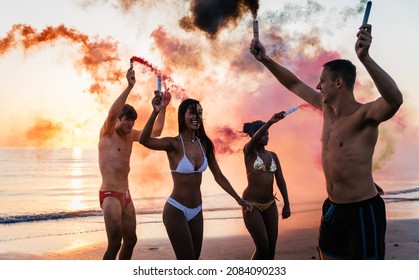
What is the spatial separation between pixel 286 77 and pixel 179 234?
1.55m

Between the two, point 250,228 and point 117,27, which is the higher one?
point 117,27

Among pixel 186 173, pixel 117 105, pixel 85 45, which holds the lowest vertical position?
pixel 186 173

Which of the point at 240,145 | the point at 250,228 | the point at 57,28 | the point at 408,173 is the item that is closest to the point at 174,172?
the point at 250,228

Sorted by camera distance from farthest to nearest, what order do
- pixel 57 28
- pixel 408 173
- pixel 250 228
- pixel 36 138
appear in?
pixel 36 138
pixel 408 173
pixel 57 28
pixel 250 228

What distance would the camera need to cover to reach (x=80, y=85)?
8.64 meters

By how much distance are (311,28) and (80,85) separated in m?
3.56

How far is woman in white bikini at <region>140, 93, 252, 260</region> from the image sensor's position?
471cm

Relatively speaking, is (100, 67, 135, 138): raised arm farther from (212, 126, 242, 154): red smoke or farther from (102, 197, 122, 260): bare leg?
(212, 126, 242, 154): red smoke

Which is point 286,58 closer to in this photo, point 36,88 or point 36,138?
point 36,88

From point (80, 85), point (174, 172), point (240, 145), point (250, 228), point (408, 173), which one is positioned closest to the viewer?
point (174, 172)

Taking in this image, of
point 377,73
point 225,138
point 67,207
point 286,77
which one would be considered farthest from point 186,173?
point 67,207

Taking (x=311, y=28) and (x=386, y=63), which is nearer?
(x=311, y=28)

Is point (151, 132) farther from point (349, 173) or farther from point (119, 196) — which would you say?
point (349, 173)

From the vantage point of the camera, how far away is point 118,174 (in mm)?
5723
